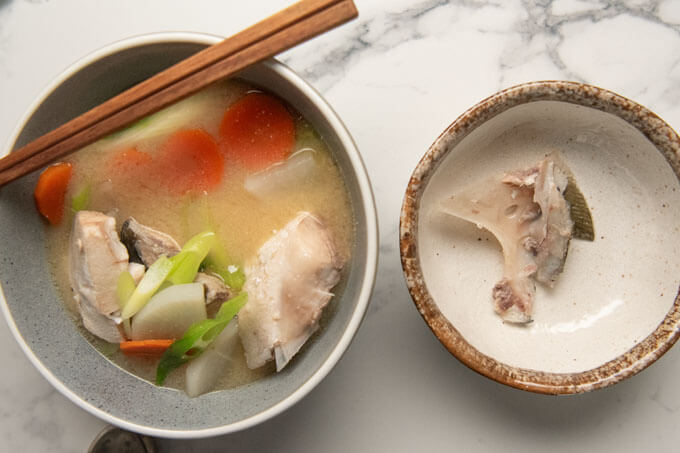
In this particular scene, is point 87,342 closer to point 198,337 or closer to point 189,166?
point 198,337

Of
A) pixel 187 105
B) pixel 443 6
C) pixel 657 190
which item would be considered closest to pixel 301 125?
pixel 187 105

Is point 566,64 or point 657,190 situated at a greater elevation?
point 566,64

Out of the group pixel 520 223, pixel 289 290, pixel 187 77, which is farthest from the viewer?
pixel 520 223

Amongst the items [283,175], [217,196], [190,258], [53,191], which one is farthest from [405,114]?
A: [53,191]

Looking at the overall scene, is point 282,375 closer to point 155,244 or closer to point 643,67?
point 155,244

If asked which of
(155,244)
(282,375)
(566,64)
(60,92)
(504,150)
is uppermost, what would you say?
(566,64)

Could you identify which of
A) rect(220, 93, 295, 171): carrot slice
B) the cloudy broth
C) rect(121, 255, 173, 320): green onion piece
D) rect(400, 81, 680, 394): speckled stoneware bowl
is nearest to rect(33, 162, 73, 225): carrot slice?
the cloudy broth
